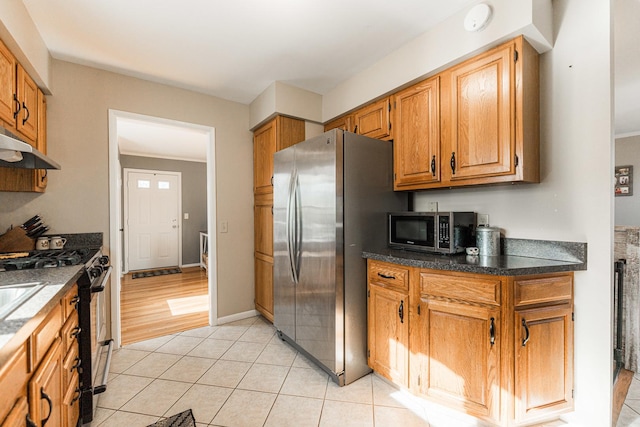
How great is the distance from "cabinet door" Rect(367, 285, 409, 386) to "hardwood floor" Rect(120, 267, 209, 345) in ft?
6.48

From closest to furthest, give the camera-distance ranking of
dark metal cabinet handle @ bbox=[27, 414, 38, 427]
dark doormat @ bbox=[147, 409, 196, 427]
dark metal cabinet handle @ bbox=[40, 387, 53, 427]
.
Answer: dark metal cabinet handle @ bbox=[27, 414, 38, 427], dark metal cabinet handle @ bbox=[40, 387, 53, 427], dark doormat @ bbox=[147, 409, 196, 427]

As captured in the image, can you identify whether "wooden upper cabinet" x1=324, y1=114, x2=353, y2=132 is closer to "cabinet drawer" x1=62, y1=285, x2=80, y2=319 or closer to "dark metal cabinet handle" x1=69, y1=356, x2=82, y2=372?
"cabinet drawer" x1=62, y1=285, x2=80, y2=319

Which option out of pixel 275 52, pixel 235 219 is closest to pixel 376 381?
pixel 235 219

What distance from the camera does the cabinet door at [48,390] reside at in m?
0.91

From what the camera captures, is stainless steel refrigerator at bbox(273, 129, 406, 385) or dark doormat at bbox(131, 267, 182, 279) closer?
stainless steel refrigerator at bbox(273, 129, 406, 385)

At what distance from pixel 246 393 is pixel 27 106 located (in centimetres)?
244

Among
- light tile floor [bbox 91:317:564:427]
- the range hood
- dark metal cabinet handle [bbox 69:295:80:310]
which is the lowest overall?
light tile floor [bbox 91:317:564:427]

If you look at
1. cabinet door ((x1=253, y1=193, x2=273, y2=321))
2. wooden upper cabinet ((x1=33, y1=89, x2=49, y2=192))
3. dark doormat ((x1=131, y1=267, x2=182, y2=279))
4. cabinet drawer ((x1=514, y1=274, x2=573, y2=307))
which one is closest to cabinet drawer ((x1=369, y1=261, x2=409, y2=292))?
cabinet drawer ((x1=514, y1=274, x2=573, y2=307))

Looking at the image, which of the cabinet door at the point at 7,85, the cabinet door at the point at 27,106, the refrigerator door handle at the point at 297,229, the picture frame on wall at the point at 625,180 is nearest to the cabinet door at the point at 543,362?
the refrigerator door handle at the point at 297,229

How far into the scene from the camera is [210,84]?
284cm

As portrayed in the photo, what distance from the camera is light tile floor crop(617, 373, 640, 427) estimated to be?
163 cm

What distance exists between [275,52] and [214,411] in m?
2.58

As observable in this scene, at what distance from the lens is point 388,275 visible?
6.25 ft

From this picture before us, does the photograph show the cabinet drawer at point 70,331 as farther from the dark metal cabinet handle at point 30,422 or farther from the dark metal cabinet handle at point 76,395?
the dark metal cabinet handle at point 30,422
